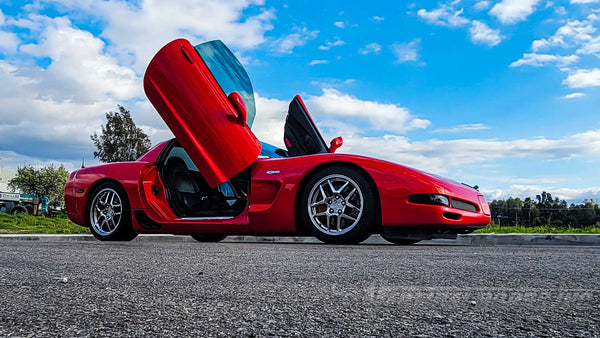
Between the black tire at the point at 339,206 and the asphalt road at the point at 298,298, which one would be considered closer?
the asphalt road at the point at 298,298

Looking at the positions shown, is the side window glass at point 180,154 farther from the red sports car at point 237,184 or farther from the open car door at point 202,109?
the open car door at point 202,109

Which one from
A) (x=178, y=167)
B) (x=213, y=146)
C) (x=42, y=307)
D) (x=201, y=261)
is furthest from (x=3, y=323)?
(x=178, y=167)

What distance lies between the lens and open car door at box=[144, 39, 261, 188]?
16.9ft

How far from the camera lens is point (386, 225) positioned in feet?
14.5

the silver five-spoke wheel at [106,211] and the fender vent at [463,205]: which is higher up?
the fender vent at [463,205]

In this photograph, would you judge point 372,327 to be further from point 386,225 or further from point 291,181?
point 291,181

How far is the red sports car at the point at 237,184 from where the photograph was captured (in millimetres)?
4461

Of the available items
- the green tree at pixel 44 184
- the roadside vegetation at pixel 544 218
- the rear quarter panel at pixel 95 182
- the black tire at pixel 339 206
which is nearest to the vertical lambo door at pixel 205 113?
the rear quarter panel at pixel 95 182

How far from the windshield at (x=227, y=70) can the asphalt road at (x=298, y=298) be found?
288cm

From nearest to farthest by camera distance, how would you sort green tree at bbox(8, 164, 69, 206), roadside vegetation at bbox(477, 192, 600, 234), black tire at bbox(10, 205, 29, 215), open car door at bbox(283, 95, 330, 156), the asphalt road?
the asphalt road < open car door at bbox(283, 95, 330, 156) < roadside vegetation at bbox(477, 192, 600, 234) < black tire at bbox(10, 205, 29, 215) < green tree at bbox(8, 164, 69, 206)

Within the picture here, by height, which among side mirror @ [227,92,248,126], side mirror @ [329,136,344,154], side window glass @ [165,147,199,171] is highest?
side mirror @ [227,92,248,126]

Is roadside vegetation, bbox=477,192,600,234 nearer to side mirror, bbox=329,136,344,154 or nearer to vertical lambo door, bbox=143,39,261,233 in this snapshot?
side mirror, bbox=329,136,344,154

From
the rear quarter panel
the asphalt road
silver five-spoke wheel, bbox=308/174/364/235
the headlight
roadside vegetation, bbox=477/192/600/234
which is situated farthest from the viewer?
roadside vegetation, bbox=477/192/600/234

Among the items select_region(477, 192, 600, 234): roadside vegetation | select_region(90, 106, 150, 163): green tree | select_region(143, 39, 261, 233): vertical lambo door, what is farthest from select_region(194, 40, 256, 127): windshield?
select_region(90, 106, 150, 163): green tree
